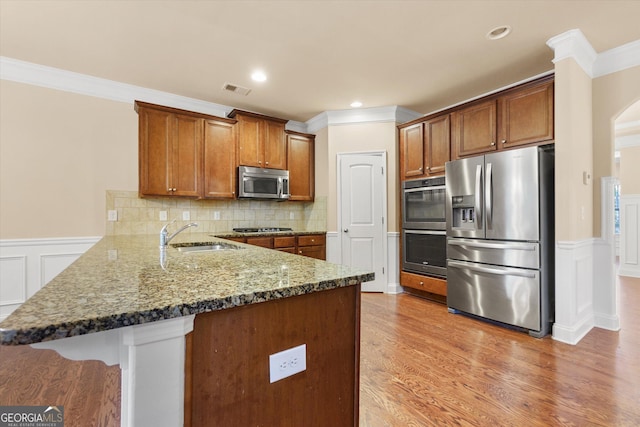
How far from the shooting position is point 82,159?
316 centimetres

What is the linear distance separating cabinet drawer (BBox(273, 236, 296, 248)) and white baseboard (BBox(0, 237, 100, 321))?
2.07 m

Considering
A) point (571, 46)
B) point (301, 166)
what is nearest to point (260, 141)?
point (301, 166)

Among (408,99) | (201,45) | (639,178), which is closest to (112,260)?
(201,45)

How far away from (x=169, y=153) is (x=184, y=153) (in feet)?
0.52

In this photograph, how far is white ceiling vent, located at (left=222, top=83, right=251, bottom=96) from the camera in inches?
130

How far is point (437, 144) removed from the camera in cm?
361

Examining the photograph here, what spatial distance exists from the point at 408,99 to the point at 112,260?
356 cm

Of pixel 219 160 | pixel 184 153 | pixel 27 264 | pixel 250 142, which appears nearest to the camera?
pixel 27 264

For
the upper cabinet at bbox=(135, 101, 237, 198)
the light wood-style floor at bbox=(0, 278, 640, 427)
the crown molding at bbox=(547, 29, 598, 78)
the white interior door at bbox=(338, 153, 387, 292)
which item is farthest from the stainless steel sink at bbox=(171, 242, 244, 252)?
the crown molding at bbox=(547, 29, 598, 78)

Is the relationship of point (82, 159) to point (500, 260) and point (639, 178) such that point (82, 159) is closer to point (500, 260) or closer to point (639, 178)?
point (500, 260)

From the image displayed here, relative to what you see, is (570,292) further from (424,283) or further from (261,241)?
(261,241)

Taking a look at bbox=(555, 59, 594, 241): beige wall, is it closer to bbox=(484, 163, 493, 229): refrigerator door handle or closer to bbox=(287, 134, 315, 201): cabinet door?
bbox=(484, 163, 493, 229): refrigerator door handle

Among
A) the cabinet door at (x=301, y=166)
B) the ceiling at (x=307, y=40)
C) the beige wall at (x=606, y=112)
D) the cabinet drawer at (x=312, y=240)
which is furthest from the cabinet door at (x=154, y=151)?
the beige wall at (x=606, y=112)

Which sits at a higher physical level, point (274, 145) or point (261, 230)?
point (274, 145)
